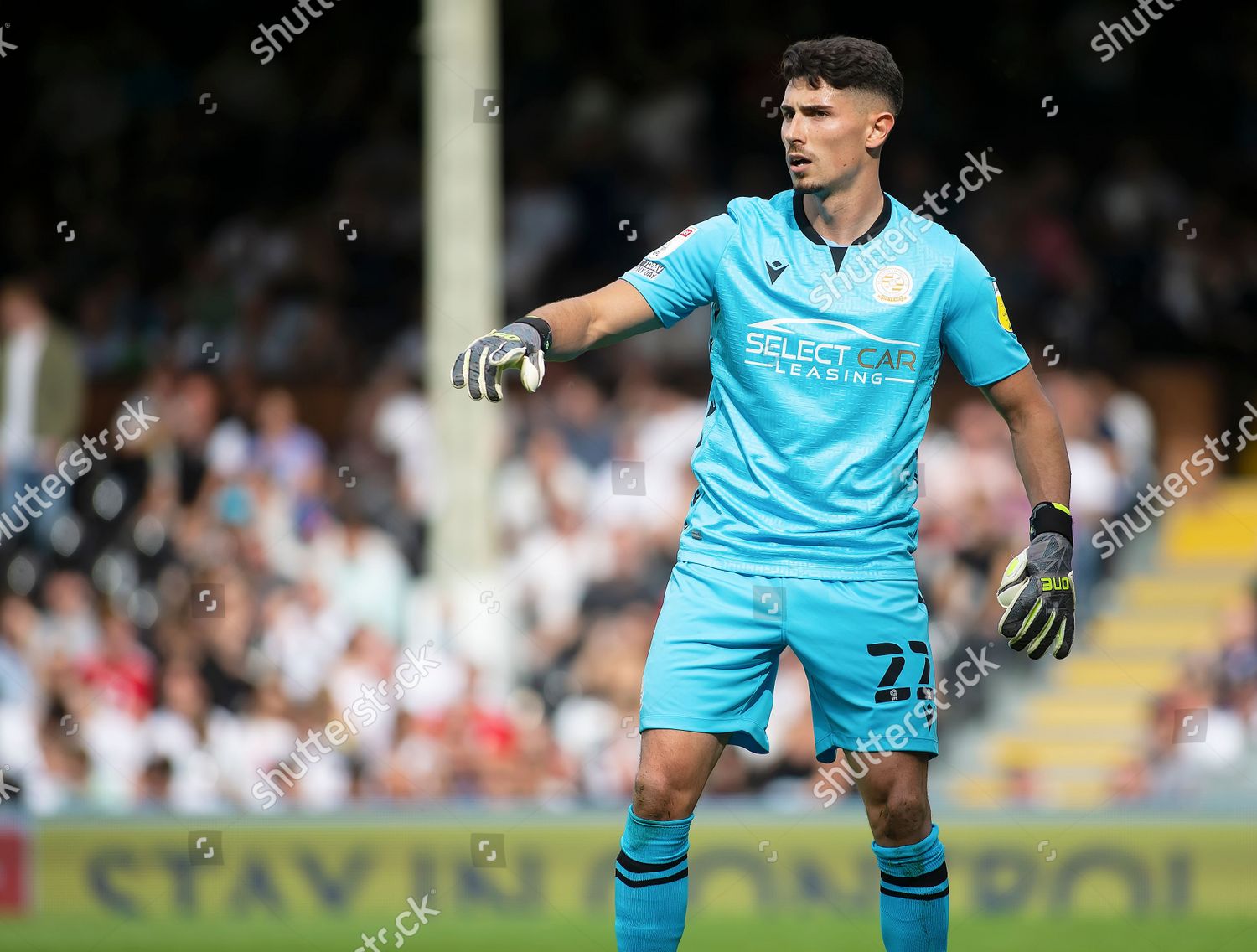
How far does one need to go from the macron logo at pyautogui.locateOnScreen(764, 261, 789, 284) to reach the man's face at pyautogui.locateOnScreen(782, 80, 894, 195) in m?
0.21

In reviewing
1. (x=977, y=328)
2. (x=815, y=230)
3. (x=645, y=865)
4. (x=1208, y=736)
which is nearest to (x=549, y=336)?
(x=815, y=230)

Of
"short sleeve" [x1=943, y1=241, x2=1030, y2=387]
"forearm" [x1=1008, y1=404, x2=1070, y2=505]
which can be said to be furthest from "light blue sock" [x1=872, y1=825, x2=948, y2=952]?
"short sleeve" [x1=943, y1=241, x2=1030, y2=387]

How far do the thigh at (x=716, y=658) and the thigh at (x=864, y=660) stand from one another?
3.3 inches

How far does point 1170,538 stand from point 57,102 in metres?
9.04

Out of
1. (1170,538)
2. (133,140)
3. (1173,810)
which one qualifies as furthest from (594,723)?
(133,140)

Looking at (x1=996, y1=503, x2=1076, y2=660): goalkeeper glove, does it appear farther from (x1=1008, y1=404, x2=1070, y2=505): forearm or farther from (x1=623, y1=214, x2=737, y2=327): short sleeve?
(x1=623, y1=214, x2=737, y2=327): short sleeve

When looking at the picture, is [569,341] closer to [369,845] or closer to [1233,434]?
[369,845]

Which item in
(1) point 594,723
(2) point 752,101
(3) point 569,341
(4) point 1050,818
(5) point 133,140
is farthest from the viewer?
(5) point 133,140

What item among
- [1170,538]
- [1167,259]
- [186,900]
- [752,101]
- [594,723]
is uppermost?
[752,101]

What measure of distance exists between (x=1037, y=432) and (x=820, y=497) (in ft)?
2.08

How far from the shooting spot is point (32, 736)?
10273 millimetres

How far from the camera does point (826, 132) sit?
4.76 meters

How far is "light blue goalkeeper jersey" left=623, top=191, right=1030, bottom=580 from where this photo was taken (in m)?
4.77

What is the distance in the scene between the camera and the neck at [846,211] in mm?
4852
